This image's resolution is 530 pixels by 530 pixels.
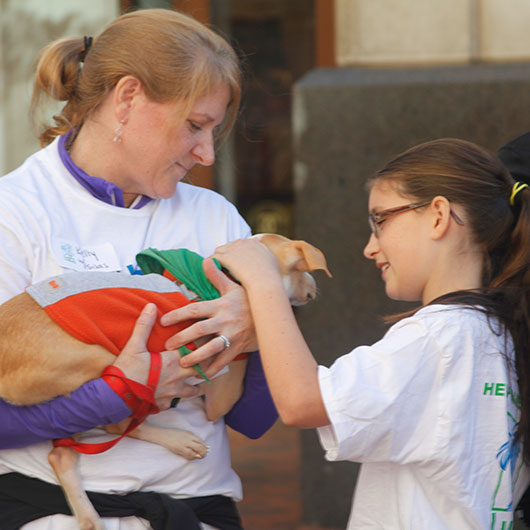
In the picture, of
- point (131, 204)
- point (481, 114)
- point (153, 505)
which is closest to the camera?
point (153, 505)

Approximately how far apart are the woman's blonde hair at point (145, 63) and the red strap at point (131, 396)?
74 cm

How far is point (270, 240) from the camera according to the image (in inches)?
106

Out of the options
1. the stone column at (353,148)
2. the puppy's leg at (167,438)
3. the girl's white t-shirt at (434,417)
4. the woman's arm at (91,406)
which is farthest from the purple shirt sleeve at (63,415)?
the stone column at (353,148)

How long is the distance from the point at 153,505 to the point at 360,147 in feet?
10.6

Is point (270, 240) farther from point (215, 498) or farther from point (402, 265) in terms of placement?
point (215, 498)

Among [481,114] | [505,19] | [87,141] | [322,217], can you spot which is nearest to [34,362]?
[87,141]

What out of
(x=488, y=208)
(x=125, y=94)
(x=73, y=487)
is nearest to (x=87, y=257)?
(x=125, y=94)

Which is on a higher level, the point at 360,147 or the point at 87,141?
the point at 87,141

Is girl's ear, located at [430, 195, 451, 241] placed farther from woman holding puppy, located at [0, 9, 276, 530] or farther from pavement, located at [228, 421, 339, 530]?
pavement, located at [228, 421, 339, 530]

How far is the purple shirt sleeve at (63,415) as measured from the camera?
84.9 inches

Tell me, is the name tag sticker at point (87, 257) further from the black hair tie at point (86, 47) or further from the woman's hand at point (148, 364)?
the black hair tie at point (86, 47)

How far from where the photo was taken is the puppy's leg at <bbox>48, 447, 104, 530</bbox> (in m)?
2.17

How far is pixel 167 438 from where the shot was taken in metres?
2.31

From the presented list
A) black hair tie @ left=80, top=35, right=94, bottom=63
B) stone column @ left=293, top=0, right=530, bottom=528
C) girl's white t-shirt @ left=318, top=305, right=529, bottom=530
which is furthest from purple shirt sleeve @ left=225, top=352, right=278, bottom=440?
stone column @ left=293, top=0, right=530, bottom=528
